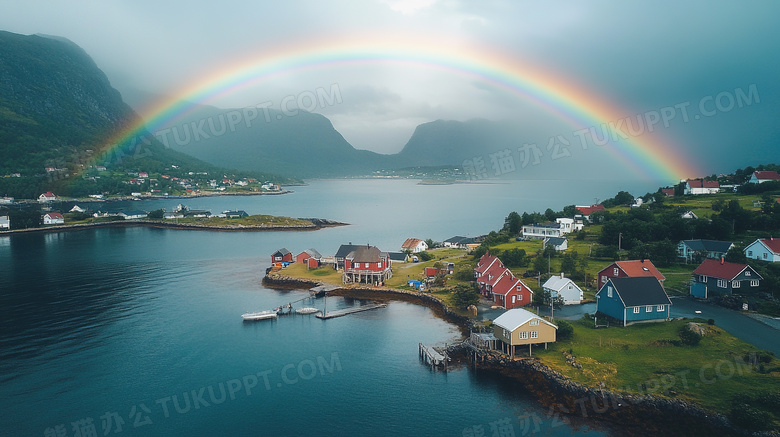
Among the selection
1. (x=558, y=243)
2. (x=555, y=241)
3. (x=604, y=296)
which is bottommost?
(x=604, y=296)

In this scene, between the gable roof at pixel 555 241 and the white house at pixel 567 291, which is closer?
the white house at pixel 567 291

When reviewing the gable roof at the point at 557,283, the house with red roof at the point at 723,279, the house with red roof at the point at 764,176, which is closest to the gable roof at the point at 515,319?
the gable roof at the point at 557,283

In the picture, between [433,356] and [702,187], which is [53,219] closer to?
[433,356]

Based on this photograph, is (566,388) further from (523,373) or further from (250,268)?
(250,268)

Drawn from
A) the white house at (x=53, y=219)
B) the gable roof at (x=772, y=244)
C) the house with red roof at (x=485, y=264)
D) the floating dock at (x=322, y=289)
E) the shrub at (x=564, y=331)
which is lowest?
the floating dock at (x=322, y=289)

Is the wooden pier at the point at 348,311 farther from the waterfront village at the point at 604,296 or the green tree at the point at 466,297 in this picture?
the green tree at the point at 466,297

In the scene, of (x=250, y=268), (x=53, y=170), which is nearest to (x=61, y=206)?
(x=53, y=170)

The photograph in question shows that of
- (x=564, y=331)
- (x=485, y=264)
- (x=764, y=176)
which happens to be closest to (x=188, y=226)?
(x=485, y=264)
